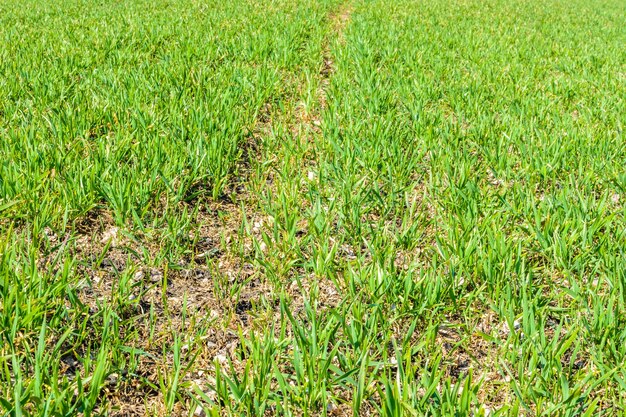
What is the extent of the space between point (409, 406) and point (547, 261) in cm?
171

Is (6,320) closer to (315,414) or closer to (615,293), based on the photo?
(315,414)

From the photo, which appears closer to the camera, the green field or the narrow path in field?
the green field

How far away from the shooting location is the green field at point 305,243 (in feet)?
6.89

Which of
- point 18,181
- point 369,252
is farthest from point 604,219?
point 18,181

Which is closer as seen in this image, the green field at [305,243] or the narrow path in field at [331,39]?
the green field at [305,243]

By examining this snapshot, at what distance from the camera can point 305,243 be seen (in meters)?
3.11

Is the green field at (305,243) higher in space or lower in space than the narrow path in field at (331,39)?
higher

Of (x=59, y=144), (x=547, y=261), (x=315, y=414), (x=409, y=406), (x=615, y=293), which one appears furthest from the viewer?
(x=59, y=144)

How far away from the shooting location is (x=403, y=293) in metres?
2.60

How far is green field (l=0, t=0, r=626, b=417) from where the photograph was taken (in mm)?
2100

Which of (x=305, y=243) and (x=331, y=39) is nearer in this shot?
(x=305, y=243)

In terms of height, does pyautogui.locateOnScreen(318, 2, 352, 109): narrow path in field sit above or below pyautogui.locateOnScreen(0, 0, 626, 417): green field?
below

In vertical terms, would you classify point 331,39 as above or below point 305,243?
below

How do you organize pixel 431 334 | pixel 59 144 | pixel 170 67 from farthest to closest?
pixel 170 67
pixel 59 144
pixel 431 334
